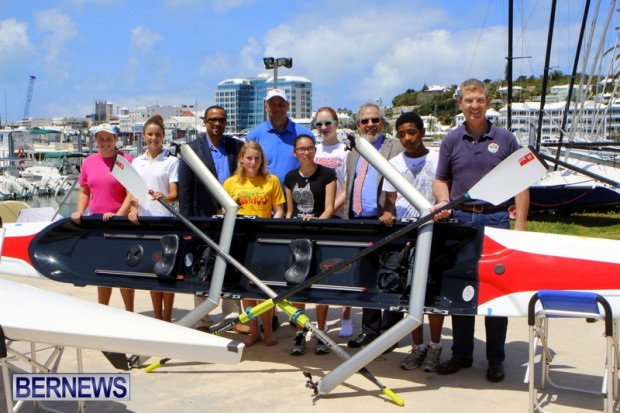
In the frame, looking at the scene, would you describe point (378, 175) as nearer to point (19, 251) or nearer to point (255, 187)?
point (255, 187)

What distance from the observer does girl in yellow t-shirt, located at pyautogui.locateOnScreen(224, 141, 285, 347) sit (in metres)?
5.34

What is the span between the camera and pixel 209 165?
5.88 m

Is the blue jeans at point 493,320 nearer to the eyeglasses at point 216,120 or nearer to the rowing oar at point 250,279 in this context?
the rowing oar at point 250,279

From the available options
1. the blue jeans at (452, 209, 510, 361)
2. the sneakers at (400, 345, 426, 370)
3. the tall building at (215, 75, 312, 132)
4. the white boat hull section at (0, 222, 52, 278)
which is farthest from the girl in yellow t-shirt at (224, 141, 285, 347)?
the tall building at (215, 75, 312, 132)

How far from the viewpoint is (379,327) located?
5434 mm

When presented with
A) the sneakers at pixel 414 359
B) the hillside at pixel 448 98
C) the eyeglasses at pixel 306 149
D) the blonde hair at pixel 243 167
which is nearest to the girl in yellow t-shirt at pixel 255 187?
the blonde hair at pixel 243 167

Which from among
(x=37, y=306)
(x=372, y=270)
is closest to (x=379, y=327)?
(x=372, y=270)

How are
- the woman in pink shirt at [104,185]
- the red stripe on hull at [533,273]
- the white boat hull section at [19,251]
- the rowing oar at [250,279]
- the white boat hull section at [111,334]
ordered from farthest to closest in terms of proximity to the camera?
1. the woman in pink shirt at [104,185]
2. the white boat hull section at [19,251]
3. the rowing oar at [250,279]
4. the red stripe on hull at [533,273]
5. the white boat hull section at [111,334]

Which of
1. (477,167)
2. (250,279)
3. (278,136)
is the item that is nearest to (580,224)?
(278,136)

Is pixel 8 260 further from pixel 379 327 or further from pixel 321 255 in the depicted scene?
pixel 379 327

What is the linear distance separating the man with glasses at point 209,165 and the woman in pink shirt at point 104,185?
51 cm

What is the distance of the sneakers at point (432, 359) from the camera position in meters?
4.84

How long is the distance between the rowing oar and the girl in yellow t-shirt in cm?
44

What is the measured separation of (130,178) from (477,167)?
8.58 ft
